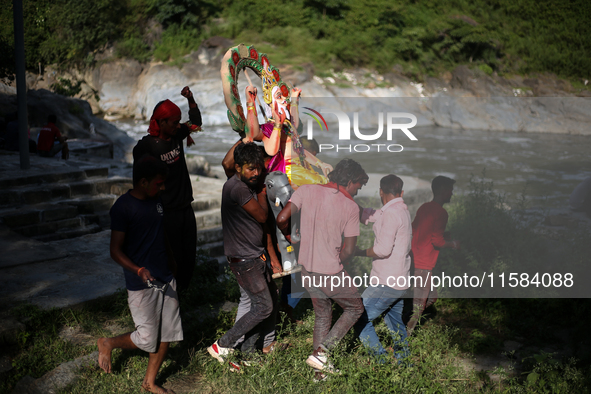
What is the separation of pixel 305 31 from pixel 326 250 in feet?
95.9

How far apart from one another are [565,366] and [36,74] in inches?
1216

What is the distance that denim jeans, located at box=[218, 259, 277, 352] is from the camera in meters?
3.47

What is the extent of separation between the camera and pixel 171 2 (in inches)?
1161

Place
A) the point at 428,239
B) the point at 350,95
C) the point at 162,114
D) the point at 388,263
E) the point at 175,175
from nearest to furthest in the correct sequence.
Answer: the point at 388,263 → the point at 162,114 → the point at 175,175 → the point at 428,239 → the point at 350,95

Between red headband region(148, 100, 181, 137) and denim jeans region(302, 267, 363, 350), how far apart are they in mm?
1596

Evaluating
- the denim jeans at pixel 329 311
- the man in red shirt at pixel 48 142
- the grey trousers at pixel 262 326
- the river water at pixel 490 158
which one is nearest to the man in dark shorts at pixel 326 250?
the denim jeans at pixel 329 311

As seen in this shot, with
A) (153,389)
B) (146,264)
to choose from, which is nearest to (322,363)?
(153,389)

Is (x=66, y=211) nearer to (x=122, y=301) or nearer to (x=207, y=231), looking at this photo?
(x=207, y=231)

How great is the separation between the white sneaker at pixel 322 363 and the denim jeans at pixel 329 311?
7cm

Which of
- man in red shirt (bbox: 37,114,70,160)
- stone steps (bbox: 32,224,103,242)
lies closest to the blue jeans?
stone steps (bbox: 32,224,103,242)

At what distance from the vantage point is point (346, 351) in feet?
12.4

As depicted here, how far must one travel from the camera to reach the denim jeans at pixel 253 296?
11.4ft

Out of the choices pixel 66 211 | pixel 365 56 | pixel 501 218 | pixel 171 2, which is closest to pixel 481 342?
pixel 501 218

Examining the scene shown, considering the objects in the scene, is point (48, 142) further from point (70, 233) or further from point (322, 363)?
point (322, 363)
